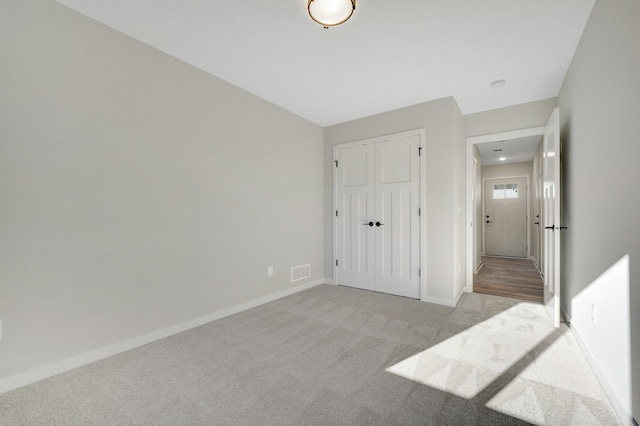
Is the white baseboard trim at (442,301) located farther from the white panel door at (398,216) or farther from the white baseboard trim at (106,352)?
the white baseboard trim at (106,352)

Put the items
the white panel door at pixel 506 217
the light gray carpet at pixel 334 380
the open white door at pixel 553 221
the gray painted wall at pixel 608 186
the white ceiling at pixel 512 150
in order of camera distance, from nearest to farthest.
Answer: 1. the gray painted wall at pixel 608 186
2. the light gray carpet at pixel 334 380
3. the open white door at pixel 553 221
4. the white ceiling at pixel 512 150
5. the white panel door at pixel 506 217

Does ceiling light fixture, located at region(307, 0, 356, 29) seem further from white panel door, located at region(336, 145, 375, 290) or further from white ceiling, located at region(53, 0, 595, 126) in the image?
white panel door, located at region(336, 145, 375, 290)

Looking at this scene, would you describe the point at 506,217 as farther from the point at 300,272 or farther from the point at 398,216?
the point at 300,272

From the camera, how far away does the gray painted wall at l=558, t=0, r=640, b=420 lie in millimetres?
1407

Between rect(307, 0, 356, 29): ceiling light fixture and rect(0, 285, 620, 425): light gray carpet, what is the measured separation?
2417 millimetres

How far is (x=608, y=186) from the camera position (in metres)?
1.76

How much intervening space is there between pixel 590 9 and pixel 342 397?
10.1 feet

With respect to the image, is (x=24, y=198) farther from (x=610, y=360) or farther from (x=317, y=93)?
(x=610, y=360)

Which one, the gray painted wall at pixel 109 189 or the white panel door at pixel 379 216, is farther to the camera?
the white panel door at pixel 379 216

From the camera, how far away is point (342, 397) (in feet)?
5.45

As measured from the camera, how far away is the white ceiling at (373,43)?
1.98 meters

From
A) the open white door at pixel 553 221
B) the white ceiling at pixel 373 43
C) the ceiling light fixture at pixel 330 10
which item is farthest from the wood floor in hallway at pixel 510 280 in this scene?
the ceiling light fixture at pixel 330 10

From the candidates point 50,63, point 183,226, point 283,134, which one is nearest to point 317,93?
point 283,134

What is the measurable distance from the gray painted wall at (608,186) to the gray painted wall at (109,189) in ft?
10.0
